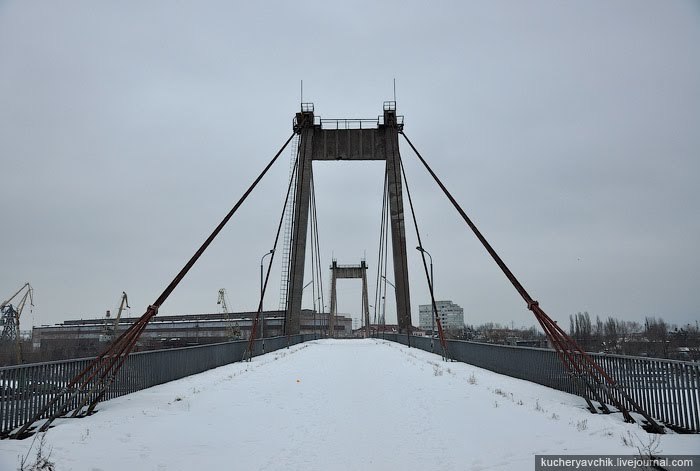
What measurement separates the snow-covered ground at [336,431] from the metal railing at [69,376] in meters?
0.55

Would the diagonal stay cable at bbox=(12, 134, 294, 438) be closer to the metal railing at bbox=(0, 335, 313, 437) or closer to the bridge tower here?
the metal railing at bbox=(0, 335, 313, 437)

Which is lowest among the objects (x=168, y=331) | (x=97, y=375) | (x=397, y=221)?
(x=168, y=331)

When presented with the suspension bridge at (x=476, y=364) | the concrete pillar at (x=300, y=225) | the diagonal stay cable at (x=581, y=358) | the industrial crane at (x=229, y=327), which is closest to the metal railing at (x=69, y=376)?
the suspension bridge at (x=476, y=364)

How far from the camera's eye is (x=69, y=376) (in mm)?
10656

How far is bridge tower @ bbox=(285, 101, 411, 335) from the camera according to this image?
42781 millimetres

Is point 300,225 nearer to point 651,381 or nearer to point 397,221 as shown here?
point 397,221

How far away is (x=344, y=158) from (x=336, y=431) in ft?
125

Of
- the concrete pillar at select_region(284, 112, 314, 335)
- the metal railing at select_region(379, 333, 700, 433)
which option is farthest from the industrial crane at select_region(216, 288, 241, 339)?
the metal railing at select_region(379, 333, 700, 433)

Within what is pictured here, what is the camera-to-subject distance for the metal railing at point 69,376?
8625mm

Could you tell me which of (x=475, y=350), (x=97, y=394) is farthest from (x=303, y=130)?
(x=97, y=394)

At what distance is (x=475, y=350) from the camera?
72.9 ft

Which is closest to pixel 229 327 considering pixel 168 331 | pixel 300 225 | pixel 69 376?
pixel 168 331

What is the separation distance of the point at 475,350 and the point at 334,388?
9.75m

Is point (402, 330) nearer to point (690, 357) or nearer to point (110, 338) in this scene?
point (690, 357)
